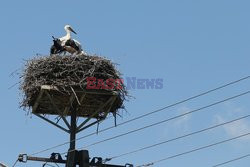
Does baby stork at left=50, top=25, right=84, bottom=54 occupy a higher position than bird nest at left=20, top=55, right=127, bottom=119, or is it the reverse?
baby stork at left=50, top=25, right=84, bottom=54

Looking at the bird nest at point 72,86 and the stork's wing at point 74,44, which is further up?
the stork's wing at point 74,44

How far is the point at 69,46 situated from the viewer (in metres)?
15.7

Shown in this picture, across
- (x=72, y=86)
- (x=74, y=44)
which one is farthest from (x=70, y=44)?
(x=72, y=86)

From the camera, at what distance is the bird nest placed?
13.6m

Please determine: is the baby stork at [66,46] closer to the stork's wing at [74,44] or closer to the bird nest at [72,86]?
the stork's wing at [74,44]

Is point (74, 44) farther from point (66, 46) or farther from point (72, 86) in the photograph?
point (72, 86)

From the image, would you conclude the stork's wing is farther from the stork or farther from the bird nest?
the bird nest

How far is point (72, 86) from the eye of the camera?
13.6 m

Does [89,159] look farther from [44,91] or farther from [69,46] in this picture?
Answer: [69,46]

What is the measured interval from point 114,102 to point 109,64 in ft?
2.76

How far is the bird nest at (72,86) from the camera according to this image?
44.7ft

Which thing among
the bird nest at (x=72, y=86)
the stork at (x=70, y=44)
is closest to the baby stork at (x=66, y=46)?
the stork at (x=70, y=44)

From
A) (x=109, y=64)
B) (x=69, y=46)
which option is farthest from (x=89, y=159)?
(x=69, y=46)

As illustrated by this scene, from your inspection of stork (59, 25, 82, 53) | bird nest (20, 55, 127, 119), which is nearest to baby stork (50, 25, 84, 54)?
stork (59, 25, 82, 53)
